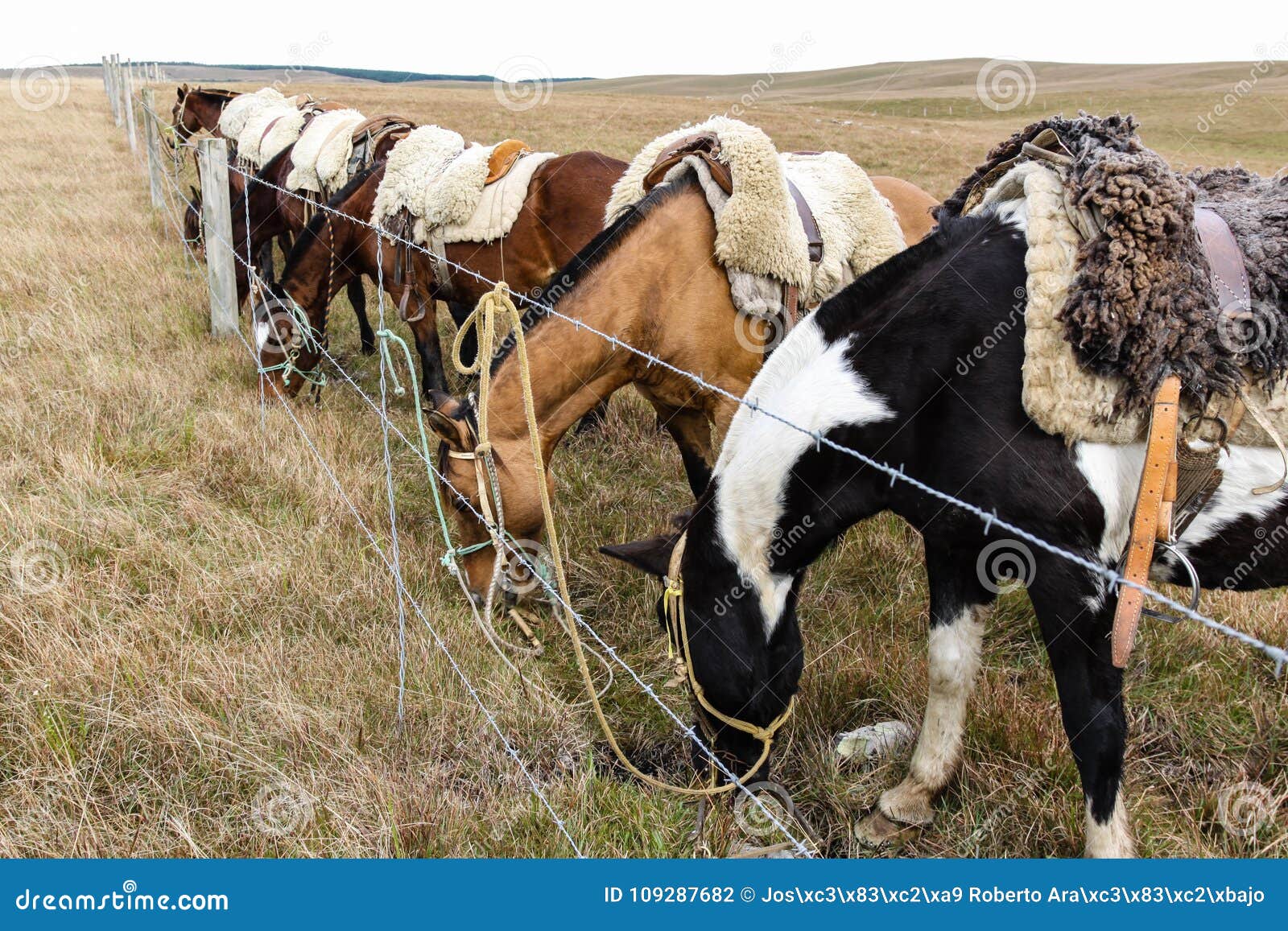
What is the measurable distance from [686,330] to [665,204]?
1.69ft

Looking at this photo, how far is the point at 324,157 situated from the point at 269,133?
103 inches

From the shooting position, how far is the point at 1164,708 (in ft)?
8.75

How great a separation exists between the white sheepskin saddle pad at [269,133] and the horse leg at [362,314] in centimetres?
209

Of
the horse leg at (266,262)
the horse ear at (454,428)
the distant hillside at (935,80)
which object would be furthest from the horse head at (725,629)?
the distant hillside at (935,80)

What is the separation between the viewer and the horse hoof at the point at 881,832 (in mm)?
2318

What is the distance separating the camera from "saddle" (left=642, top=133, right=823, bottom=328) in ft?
11.0

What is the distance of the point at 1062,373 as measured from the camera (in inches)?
70.7

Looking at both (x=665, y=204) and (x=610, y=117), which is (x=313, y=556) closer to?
(x=665, y=204)

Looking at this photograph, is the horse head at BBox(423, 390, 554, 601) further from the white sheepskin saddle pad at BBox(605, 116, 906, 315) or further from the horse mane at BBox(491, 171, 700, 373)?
the white sheepskin saddle pad at BBox(605, 116, 906, 315)

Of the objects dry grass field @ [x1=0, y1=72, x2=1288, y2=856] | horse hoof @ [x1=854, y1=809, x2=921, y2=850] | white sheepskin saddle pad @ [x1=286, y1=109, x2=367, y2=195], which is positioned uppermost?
white sheepskin saddle pad @ [x1=286, y1=109, x2=367, y2=195]

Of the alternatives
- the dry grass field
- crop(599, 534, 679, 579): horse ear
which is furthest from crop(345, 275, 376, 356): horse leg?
crop(599, 534, 679, 579): horse ear

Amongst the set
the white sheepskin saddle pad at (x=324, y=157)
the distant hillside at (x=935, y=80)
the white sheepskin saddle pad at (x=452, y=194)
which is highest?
the distant hillside at (x=935, y=80)

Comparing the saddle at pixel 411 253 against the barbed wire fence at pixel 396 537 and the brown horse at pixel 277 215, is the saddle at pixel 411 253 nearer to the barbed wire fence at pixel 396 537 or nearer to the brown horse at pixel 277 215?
the barbed wire fence at pixel 396 537

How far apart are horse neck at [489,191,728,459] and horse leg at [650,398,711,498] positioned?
0.42m
